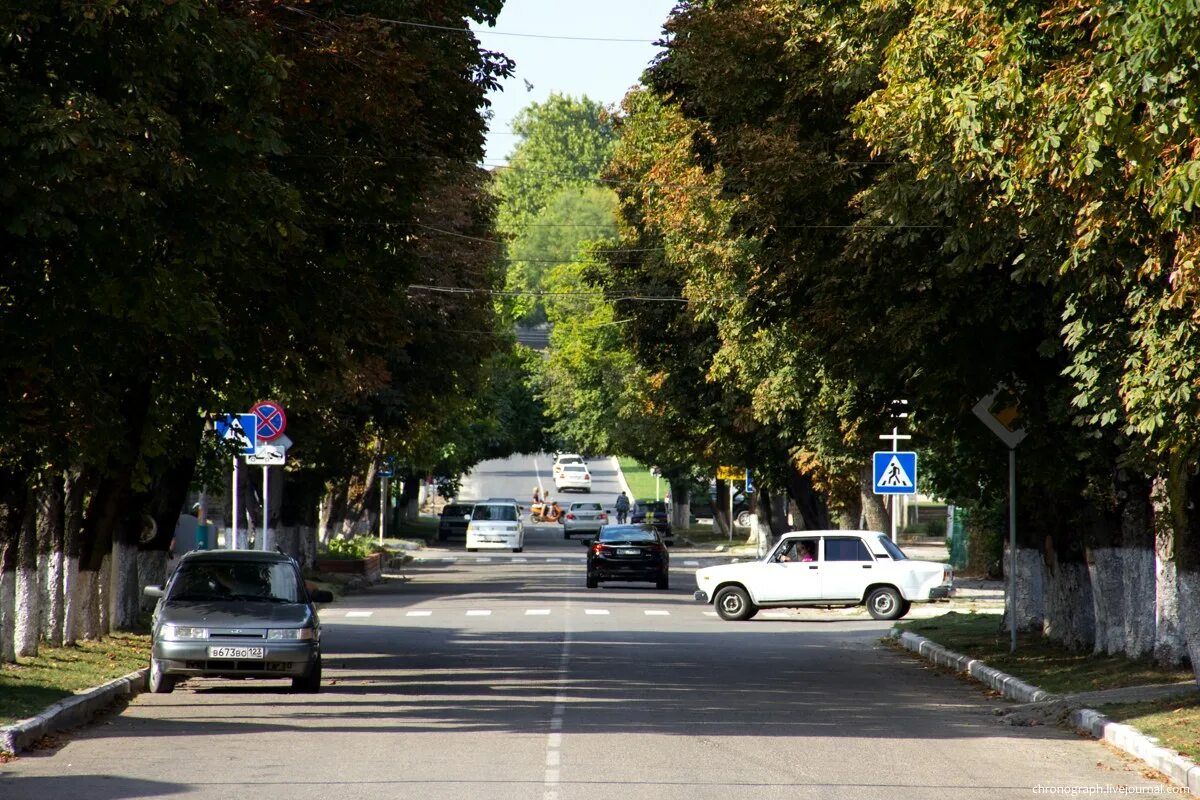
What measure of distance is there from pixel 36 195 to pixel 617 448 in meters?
57.8

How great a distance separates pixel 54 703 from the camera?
14.6 m

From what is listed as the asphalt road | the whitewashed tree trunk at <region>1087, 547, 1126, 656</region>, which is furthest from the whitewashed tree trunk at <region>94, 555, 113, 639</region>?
the whitewashed tree trunk at <region>1087, 547, 1126, 656</region>

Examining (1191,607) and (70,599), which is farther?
(70,599)

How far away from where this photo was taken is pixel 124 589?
24109 mm

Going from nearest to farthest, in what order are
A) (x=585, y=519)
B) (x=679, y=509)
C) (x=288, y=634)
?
1. (x=288, y=634)
2. (x=585, y=519)
3. (x=679, y=509)

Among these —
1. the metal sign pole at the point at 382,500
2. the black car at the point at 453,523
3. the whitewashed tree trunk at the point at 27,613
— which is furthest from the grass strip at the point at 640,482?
the whitewashed tree trunk at the point at 27,613

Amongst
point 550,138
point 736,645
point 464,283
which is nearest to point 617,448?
point 464,283

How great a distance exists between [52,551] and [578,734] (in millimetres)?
9327

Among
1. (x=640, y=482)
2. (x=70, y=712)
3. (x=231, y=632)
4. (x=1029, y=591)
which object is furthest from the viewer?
(x=640, y=482)

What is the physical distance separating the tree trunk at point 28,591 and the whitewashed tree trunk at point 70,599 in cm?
156

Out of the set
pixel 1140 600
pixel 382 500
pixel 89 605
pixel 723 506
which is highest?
pixel 382 500

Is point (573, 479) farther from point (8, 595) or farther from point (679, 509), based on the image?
point (8, 595)

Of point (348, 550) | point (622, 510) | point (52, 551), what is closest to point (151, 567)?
point (52, 551)

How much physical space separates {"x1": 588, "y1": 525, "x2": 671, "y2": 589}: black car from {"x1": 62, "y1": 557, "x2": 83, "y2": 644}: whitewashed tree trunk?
2099 cm
